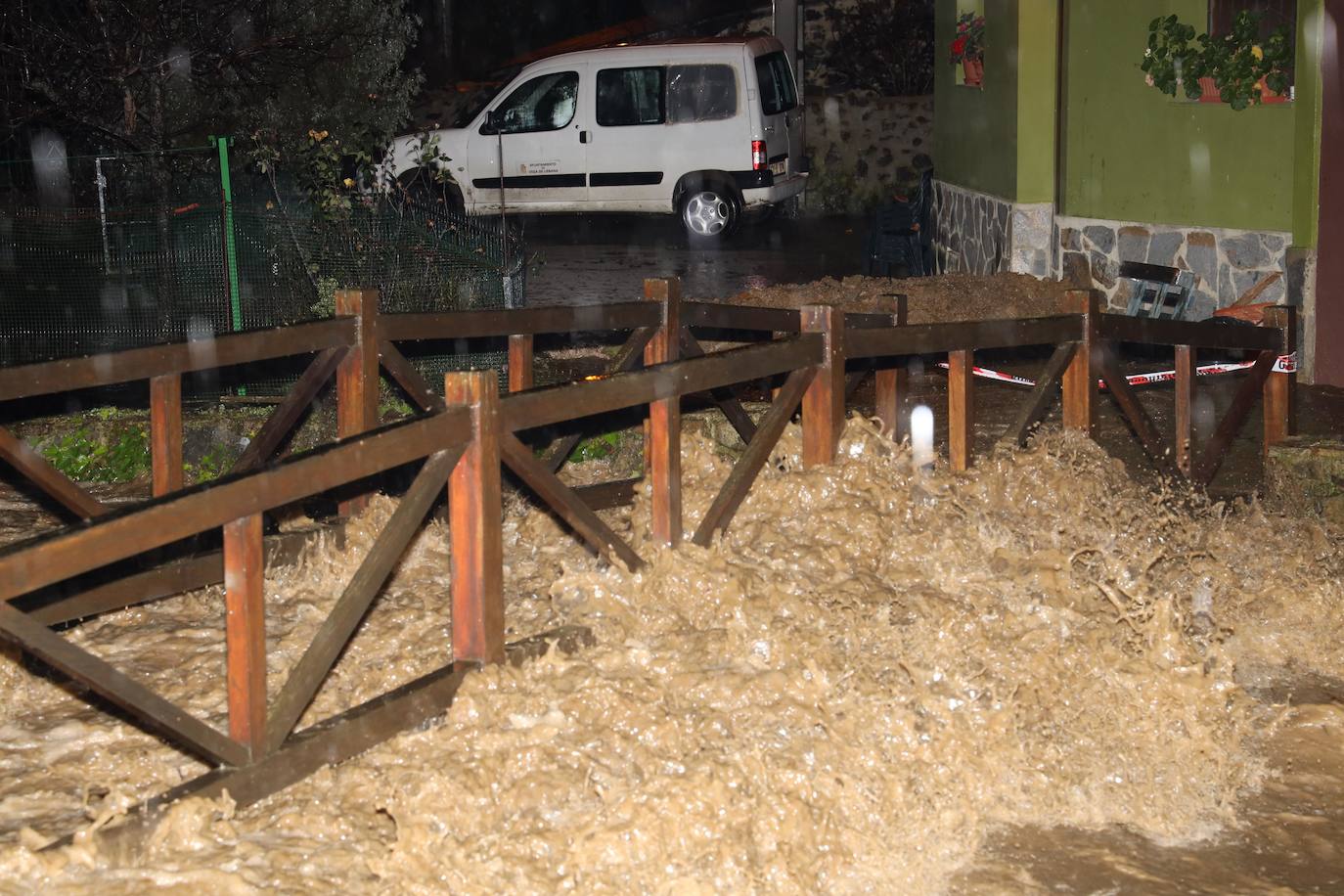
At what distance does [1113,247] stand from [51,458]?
7773mm

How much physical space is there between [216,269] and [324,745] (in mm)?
5496

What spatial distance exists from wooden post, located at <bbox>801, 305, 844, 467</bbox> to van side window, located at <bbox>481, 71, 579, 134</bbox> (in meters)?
12.8

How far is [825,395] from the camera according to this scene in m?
5.69

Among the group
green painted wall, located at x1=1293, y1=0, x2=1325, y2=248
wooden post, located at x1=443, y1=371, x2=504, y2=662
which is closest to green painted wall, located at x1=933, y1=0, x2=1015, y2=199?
green painted wall, located at x1=1293, y1=0, x2=1325, y2=248

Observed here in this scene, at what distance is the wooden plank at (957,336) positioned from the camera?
5855 millimetres

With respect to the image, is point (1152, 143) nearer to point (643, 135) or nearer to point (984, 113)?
point (984, 113)

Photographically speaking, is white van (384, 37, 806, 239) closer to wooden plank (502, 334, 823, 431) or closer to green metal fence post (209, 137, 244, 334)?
green metal fence post (209, 137, 244, 334)

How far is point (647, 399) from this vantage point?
4.94 metres

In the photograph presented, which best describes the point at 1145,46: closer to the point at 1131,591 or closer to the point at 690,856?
the point at 1131,591

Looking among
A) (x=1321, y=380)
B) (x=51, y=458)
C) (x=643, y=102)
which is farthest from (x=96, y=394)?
(x=643, y=102)

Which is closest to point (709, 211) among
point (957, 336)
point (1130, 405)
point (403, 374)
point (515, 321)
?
point (1130, 405)

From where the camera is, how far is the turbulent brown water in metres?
3.94

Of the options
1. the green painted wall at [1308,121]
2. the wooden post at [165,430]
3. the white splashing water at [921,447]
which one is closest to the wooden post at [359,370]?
the wooden post at [165,430]

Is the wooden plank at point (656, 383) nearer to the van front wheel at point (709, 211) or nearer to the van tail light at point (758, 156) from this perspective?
the van tail light at point (758, 156)
